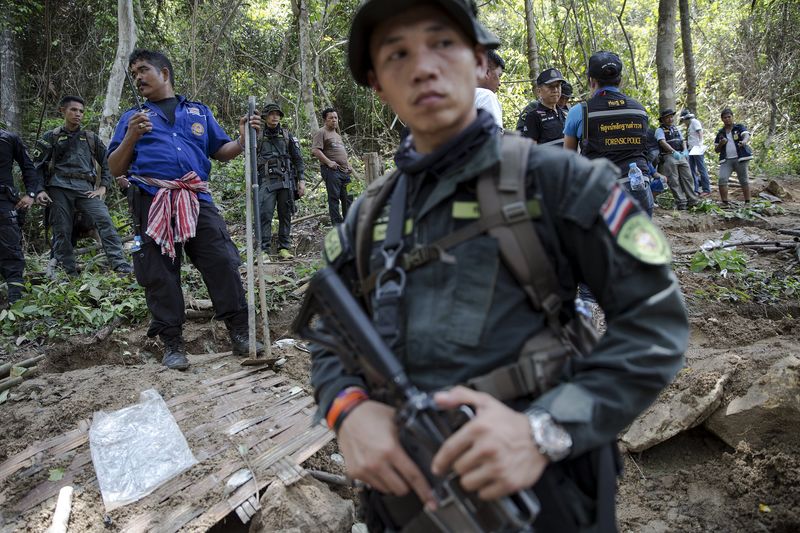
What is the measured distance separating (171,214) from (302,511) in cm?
237

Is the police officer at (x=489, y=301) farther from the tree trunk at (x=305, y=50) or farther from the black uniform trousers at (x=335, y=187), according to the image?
the tree trunk at (x=305, y=50)

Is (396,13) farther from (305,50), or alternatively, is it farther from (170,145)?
(305,50)

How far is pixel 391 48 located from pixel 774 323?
4428 millimetres

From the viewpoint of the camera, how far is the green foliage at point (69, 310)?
5160 millimetres

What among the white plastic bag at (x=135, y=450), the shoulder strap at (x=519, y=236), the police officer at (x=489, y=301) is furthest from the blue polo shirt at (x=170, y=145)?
the shoulder strap at (x=519, y=236)

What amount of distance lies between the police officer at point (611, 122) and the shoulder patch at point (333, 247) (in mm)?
3751

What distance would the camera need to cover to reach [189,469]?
9.89 ft

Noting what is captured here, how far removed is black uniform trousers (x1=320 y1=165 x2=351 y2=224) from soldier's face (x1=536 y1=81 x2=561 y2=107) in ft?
11.8

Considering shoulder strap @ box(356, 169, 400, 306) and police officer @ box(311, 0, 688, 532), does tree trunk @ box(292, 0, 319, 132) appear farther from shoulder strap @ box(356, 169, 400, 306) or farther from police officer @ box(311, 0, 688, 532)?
police officer @ box(311, 0, 688, 532)

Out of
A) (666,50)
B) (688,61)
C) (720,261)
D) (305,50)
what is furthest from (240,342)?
(688,61)

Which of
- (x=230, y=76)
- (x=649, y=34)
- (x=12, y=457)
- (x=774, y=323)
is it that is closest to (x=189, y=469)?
(x=12, y=457)

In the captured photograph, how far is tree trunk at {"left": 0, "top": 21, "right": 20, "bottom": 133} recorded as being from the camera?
10.3 meters

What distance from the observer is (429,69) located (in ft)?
3.90

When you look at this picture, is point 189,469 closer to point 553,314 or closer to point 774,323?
point 553,314
